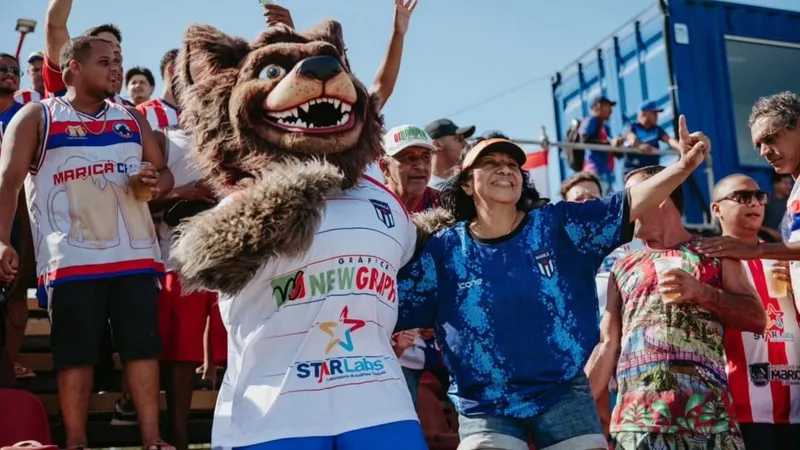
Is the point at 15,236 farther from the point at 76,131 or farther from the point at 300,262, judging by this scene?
the point at 300,262

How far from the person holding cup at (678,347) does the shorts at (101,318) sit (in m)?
1.88

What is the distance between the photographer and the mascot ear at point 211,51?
345 cm

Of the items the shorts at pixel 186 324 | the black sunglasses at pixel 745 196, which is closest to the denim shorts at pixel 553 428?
the black sunglasses at pixel 745 196

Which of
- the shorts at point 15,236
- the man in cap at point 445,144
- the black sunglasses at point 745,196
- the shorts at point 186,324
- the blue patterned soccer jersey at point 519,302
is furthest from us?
the man in cap at point 445,144

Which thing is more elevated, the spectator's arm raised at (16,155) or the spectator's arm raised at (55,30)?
the spectator's arm raised at (55,30)

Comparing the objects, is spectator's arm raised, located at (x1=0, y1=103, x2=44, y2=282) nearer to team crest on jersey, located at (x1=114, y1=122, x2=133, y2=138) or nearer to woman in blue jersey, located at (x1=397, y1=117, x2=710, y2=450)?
team crest on jersey, located at (x1=114, y1=122, x2=133, y2=138)

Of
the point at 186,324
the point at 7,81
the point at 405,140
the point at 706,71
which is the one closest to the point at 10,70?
the point at 7,81

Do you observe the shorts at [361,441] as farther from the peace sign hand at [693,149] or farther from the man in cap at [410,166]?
the man in cap at [410,166]

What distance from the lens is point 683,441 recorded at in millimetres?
3750

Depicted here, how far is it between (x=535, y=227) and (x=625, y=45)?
6.55 meters

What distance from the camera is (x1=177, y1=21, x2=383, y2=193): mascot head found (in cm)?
321

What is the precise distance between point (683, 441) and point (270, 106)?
2.00m

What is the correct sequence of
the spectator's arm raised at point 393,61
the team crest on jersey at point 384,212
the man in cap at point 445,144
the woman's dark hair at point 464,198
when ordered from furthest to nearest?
1. the man in cap at point 445,144
2. the spectator's arm raised at point 393,61
3. the woman's dark hair at point 464,198
4. the team crest on jersey at point 384,212

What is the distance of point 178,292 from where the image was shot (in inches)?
189
